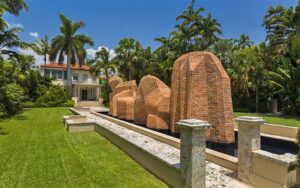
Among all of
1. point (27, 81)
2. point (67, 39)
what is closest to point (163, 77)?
point (67, 39)

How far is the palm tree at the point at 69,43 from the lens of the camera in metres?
34.5

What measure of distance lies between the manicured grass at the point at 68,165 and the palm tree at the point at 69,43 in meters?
27.2

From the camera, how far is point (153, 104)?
38.7 ft

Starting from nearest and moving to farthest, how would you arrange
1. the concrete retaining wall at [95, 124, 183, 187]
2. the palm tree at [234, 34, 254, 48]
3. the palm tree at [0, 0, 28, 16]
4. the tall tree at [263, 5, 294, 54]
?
the concrete retaining wall at [95, 124, 183, 187] → the palm tree at [0, 0, 28, 16] → the tall tree at [263, 5, 294, 54] → the palm tree at [234, 34, 254, 48]

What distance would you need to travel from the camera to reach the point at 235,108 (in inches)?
1101

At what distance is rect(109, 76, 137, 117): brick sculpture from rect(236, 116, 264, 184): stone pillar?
1141 cm

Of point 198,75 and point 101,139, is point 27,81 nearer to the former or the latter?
point 101,139

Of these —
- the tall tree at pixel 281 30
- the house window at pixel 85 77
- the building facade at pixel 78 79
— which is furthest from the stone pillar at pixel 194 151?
the house window at pixel 85 77

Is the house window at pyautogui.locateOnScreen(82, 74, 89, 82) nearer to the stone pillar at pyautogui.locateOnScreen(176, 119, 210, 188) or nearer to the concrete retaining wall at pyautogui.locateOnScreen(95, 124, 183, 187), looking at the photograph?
the concrete retaining wall at pyautogui.locateOnScreen(95, 124, 183, 187)

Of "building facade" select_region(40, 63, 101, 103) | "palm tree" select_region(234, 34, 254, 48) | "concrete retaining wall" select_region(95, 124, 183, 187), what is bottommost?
"concrete retaining wall" select_region(95, 124, 183, 187)

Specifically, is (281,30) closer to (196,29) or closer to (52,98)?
(196,29)

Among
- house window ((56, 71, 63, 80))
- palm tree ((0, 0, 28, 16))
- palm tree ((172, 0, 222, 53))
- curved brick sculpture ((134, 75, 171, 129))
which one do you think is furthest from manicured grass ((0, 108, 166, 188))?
house window ((56, 71, 63, 80))

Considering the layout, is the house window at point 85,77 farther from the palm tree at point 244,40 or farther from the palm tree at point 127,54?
the palm tree at point 244,40

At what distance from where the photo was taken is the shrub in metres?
32.2
